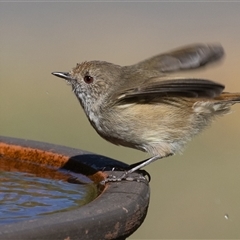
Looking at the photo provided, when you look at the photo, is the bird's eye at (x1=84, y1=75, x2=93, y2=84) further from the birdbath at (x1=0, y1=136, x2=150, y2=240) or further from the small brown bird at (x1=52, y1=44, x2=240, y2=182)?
the birdbath at (x1=0, y1=136, x2=150, y2=240)

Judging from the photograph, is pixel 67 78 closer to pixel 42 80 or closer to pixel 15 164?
pixel 15 164

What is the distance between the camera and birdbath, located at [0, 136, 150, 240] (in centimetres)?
358

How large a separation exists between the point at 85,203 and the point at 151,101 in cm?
157

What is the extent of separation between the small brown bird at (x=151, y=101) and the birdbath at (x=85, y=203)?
36 cm

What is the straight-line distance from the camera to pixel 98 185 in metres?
5.12

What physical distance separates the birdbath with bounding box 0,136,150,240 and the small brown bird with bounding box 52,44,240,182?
359 mm

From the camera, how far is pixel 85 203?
4711 mm

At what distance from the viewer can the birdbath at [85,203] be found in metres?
3.58

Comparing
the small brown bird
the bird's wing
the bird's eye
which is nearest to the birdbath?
the small brown bird

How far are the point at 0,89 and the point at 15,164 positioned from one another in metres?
8.32

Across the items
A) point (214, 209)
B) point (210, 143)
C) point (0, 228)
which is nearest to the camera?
point (0, 228)

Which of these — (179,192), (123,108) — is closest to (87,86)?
(123,108)

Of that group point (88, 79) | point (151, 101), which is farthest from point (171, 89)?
point (88, 79)

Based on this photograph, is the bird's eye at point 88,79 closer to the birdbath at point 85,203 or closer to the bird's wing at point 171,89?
the bird's wing at point 171,89
